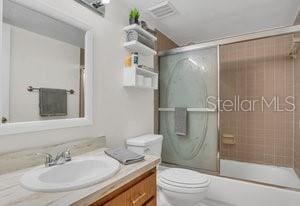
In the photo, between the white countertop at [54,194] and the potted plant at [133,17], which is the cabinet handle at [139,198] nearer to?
the white countertop at [54,194]

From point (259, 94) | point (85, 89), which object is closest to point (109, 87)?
point (85, 89)

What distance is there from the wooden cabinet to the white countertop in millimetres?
33

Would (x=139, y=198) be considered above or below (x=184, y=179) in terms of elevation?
above

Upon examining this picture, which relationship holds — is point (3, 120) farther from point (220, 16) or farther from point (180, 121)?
point (220, 16)

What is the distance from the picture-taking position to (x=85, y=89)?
149 cm

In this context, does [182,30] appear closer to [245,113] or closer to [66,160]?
[245,113]

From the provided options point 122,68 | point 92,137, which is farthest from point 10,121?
point 122,68

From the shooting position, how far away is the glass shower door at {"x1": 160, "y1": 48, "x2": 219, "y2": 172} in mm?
2252

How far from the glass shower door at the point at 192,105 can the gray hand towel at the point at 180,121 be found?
0.05 metres

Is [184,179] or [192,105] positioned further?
[192,105]

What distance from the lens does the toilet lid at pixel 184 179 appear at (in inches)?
60.3

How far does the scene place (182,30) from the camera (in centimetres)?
260

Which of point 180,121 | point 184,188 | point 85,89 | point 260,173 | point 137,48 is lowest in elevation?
point 260,173

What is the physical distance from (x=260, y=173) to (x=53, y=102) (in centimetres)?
272
